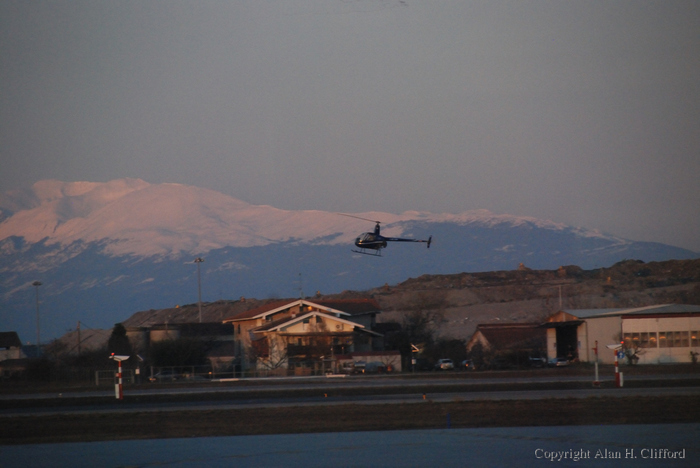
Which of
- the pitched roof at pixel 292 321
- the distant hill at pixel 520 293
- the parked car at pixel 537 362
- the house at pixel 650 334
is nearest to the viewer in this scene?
the house at pixel 650 334

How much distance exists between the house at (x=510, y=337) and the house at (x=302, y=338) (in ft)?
27.8

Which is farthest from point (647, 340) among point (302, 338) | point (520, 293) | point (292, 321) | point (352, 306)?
point (520, 293)

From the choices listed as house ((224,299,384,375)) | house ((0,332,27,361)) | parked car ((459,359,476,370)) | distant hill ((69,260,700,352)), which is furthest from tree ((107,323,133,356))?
distant hill ((69,260,700,352))

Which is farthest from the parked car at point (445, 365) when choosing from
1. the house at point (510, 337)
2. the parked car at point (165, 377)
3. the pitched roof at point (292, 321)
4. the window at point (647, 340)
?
the parked car at point (165, 377)

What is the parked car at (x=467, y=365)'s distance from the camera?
159 ft

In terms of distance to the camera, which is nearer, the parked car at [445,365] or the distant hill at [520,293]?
the parked car at [445,365]

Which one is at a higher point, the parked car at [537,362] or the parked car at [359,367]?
the parked car at [359,367]

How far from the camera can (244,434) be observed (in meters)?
16.8

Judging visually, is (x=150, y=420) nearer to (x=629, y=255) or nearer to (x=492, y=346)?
(x=492, y=346)

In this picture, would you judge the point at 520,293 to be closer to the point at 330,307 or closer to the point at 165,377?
the point at 330,307

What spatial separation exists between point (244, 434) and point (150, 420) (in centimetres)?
466

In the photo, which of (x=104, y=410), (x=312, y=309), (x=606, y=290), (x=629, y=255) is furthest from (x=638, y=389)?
(x=629, y=255)

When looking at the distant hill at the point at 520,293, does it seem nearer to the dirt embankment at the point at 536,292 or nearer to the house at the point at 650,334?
the dirt embankment at the point at 536,292
